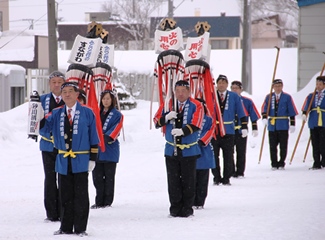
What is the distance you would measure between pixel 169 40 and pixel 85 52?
1597mm

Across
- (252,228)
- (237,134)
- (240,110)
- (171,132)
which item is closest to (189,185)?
(171,132)

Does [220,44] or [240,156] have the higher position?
[220,44]

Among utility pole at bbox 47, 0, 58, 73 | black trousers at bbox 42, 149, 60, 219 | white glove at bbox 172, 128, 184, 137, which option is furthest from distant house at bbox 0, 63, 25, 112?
white glove at bbox 172, 128, 184, 137

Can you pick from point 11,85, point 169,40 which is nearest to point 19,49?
point 11,85

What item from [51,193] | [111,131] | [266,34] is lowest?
[51,193]

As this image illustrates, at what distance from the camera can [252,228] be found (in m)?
Result: 7.89

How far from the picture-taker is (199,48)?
11188mm

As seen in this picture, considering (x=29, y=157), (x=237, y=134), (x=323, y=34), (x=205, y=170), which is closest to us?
(x=205, y=170)

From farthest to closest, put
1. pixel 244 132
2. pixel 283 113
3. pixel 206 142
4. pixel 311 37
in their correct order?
pixel 311 37 → pixel 283 113 → pixel 244 132 → pixel 206 142

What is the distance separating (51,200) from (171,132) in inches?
66.9

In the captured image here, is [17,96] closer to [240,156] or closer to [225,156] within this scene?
[240,156]

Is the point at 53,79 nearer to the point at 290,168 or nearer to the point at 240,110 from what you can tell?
the point at 240,110

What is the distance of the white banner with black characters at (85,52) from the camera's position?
10.1 metres

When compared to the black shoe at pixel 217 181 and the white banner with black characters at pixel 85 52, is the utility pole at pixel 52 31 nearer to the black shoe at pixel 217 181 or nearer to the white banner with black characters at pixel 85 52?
the black shoe at pixel 217 181
